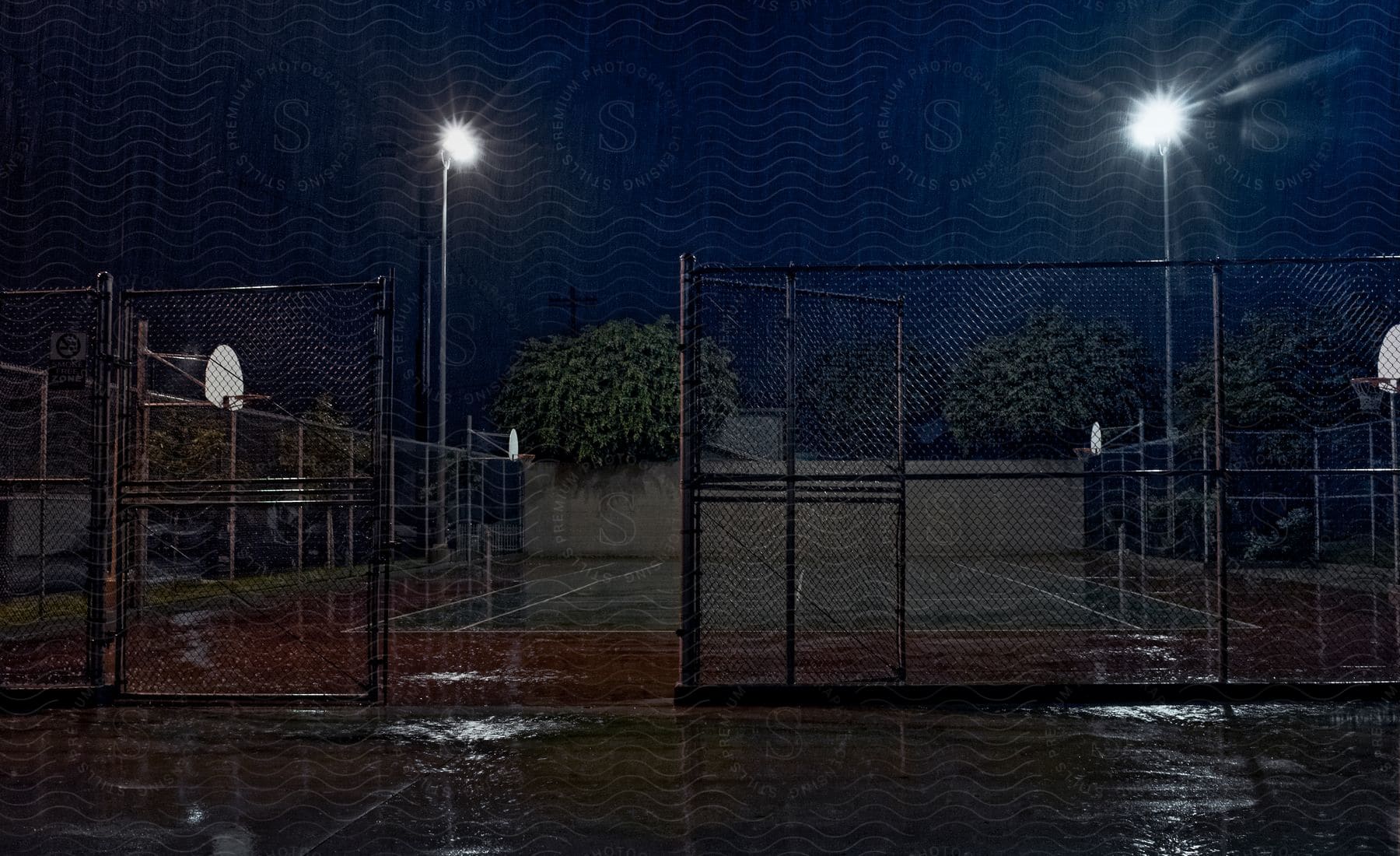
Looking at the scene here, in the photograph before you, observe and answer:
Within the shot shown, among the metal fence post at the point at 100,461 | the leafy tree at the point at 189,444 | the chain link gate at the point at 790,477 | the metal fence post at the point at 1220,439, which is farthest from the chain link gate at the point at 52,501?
the metal fence post at the point at 1220,439

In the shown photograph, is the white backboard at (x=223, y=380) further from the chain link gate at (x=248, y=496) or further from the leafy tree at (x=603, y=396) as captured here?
the leafy tree at (x=603, y=396)

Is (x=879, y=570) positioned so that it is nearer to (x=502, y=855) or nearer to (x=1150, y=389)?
(x=1150, y=389)

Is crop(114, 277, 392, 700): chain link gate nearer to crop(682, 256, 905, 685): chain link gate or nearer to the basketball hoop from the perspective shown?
crop(682, 256, 905, 685): chain link gate

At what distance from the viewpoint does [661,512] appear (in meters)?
27.3

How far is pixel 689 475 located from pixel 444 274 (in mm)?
16430

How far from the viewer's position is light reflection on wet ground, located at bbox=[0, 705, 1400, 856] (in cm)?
481

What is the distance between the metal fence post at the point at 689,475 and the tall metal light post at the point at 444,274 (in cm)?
1358

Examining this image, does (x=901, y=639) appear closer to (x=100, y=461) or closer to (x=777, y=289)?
(x=777, y=289)

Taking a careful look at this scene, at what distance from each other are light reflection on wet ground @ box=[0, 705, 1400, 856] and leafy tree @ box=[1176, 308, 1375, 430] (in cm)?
1645

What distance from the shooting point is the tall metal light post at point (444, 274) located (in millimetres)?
21384

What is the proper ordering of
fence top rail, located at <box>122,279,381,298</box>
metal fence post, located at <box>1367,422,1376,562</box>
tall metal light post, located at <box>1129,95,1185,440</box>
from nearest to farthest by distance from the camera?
fence top rail, located at <box>122,279,381,298</box> < metal fence post, located at <box>1367,422,1376,562</box> < tall metal light post, located at <box>1129,95,1185,440</box>

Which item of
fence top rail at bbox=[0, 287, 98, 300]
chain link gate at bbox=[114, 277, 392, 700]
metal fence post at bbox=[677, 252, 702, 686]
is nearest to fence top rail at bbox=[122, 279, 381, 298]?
chain link gate at bbox=[114, 277, 392, 700]

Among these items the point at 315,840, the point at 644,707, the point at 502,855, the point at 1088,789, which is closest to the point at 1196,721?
the point at 1088,789

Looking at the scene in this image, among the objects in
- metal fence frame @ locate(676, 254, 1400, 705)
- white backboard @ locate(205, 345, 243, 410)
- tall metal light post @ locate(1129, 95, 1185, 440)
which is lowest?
metal fence frame @ locate(676, 254, 1400, 705)
